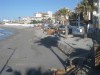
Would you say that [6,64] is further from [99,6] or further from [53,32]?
[53,32]

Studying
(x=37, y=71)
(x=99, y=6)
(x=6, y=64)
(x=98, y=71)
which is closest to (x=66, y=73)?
(x=98, y=71)

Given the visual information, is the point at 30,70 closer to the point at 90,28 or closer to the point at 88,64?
the point at 88,64

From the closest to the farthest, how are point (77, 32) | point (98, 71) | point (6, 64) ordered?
1. point (98, 71)
2. point (6, 64)
3. point (77, 32)

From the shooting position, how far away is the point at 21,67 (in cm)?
1831

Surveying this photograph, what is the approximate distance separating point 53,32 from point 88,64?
4143 centimetres

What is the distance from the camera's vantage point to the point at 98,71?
50.1 feet

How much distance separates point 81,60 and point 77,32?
3142 cm

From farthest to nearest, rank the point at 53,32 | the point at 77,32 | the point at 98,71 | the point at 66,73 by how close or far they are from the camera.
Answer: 1. the point at 53,32
2. the point at 77,32
3. the point at 98,71
4. the point at 66,73

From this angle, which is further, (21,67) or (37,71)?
(21,67)

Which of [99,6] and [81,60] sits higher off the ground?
[99,6]

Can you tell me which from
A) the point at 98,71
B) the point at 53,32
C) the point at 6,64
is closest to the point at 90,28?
the point at 53,32

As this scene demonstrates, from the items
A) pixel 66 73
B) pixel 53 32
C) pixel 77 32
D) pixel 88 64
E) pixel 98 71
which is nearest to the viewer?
pixel 66 73

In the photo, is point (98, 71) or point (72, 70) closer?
point (72, 70)

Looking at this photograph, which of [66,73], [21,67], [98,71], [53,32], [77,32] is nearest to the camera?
[66,73]
